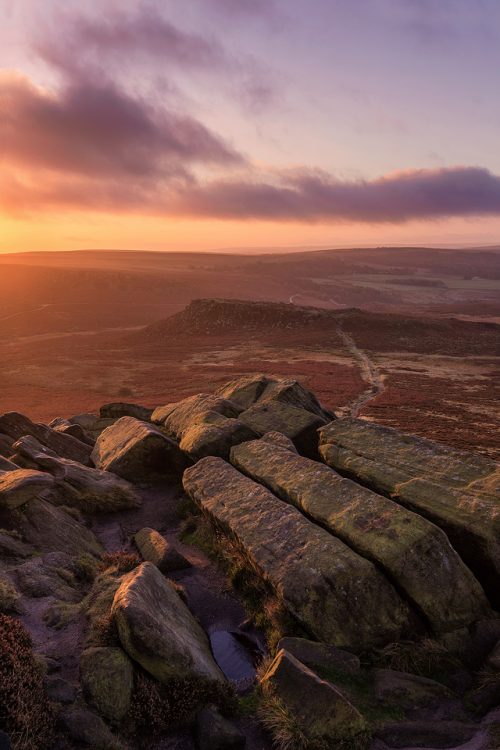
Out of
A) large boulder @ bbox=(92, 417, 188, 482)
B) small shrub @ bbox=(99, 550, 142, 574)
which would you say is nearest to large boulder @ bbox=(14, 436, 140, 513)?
large boulder @ bbox=(92, 417, 188, 482)

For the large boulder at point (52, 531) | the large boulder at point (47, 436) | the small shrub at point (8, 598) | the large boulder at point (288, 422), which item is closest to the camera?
the small shrub at point (8, 598)

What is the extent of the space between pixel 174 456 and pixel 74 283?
151m

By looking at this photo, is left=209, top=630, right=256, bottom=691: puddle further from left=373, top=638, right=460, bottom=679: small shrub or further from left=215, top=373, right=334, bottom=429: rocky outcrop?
left=215, top=373, right=334, bottom=429: rocky outcrop

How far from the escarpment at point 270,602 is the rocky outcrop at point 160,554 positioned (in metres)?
0.05

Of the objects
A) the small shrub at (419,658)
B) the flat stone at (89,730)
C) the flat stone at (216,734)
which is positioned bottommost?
the small shrub at (419,658)

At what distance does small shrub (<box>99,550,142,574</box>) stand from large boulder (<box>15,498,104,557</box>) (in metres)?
1.05

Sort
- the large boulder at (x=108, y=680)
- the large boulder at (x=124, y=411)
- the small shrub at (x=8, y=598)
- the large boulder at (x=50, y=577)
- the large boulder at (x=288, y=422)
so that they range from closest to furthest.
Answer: the large boulder at (x=108, y=680)
the small shrub at (x=8, y=598)
the large boulder at (x=50, y=577)
the large boulder at (x=288, y=422)
the large boulder at (x=124, y=411)

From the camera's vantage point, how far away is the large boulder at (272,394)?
91.5ft

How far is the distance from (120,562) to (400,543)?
8.90 meters

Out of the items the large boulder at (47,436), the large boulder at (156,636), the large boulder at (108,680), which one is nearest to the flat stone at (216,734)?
the large boulder at (156,636)

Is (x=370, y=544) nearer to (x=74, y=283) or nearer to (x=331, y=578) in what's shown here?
(x=331, y=578)

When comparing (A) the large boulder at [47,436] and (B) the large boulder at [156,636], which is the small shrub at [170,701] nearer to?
(B) the large boulder at [156,636]

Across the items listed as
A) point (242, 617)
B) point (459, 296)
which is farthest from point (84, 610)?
point (459, 296)

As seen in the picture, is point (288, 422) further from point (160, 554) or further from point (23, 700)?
point (23, 700)
